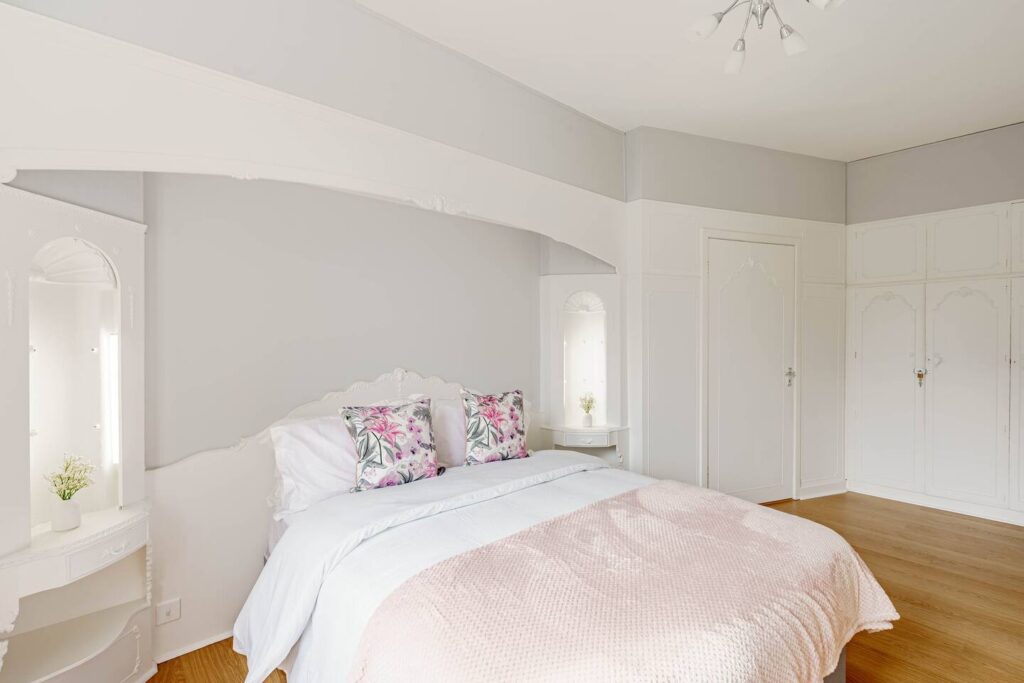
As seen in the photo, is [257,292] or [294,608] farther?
[257,292]

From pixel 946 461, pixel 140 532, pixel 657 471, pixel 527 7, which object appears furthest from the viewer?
pixel 946 461

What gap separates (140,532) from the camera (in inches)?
77.5

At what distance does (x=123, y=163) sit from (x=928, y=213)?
5.20 metres

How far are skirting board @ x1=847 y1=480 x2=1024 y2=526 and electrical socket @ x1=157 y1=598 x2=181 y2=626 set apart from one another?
4914mm

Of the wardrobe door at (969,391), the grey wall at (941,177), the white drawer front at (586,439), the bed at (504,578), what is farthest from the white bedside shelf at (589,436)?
the grey wall at (941,177)

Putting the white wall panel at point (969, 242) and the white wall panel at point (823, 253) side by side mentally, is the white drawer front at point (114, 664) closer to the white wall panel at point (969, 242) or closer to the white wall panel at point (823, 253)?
the white wall panel at point (823, 253)

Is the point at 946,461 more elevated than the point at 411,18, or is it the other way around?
the point at 411,18

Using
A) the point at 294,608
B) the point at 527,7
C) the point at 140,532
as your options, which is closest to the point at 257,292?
the point at 140,532

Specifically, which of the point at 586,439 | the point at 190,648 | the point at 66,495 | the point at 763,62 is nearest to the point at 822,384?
the point at 586,439

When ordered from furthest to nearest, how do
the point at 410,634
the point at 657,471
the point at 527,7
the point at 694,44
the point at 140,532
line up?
the point at 657,471
the point at 694,44
the point at 527,7
the point at 140,532
the point at 410,634

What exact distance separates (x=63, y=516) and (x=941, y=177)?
5.69 m

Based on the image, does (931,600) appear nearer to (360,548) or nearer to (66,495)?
(360,548)

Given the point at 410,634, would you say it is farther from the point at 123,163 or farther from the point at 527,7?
the point at 527,7

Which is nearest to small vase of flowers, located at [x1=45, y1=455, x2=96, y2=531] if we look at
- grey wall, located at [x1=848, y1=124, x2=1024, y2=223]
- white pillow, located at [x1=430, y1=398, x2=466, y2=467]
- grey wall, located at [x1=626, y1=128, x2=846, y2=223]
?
white pillow, located at [x1=430, y1=398, x2=466, y2=467]
